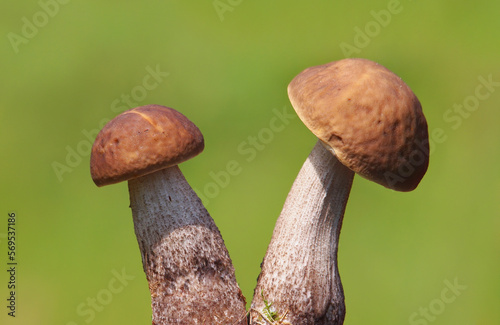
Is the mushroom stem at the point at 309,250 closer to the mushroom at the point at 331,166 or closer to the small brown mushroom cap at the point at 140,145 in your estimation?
the mushroom at the point at 331,166

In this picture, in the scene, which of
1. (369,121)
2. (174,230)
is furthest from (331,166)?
(174,230)

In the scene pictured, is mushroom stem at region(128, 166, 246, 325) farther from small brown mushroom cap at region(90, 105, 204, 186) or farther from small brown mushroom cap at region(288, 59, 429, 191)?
small brown mushroom cap at region(288, 59, 429, 191)

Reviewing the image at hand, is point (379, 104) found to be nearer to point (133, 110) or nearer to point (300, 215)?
point (300, 215)

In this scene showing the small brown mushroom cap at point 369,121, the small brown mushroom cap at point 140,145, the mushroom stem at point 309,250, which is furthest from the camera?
the mushroom stem at point 309,250

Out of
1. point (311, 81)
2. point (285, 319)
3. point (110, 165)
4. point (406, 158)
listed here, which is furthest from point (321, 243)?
point (110, 165)

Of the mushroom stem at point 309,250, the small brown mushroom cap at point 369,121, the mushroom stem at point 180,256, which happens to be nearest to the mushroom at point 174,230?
the mushroom stem at point 180,256

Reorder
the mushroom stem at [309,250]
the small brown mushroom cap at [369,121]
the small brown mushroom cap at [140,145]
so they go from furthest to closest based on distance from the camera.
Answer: the mushroom stem at [309,250] → the small brown mushroom cap at [140,145] → the small brown mushroom cap at [369,121]

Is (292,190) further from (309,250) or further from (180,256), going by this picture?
(180,256)

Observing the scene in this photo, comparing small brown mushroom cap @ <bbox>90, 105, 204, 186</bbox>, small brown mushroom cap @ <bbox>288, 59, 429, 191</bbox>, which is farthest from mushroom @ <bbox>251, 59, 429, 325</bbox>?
small brown mushroom cap @ <bbox>90, 105, 204, 186</bbox>
